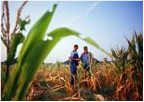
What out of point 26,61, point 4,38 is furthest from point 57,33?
point 4,38

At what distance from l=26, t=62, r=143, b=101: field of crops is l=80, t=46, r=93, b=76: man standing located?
6cm

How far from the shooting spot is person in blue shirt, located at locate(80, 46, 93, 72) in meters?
2.43

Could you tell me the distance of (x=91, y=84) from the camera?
2.41 metres

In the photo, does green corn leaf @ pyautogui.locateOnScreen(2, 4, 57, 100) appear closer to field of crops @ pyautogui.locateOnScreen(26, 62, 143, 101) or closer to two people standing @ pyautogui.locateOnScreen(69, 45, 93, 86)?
field of crops @ pyautogui.locateOnScreen(26, 62, 143, 101)

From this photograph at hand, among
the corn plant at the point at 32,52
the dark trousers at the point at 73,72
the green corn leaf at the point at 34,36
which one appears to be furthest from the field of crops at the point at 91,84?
the green corn leaf at the point at 34,36

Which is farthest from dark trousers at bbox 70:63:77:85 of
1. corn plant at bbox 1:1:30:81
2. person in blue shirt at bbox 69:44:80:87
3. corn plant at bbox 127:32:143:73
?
corn plant at bbox 1:1:30:81

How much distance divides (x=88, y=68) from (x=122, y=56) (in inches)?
14.7

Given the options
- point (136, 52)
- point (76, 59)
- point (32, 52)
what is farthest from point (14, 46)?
point (136, 52)

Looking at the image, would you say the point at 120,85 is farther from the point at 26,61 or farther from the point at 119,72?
the point at 26,61

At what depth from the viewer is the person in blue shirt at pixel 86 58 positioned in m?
2.43

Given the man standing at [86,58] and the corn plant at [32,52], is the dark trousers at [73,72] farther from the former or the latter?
the corn plant at [32,52]

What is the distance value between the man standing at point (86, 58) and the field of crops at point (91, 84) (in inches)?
2.2

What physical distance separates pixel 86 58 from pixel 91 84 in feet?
0.89

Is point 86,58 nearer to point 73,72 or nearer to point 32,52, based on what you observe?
point 73,72
